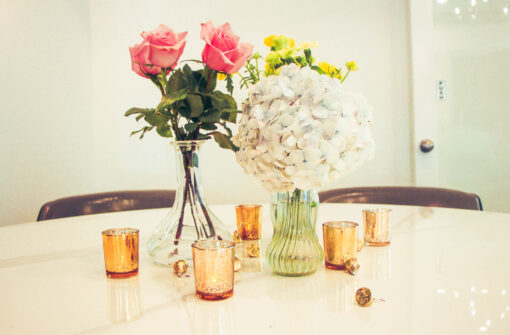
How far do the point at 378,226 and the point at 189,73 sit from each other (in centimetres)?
52

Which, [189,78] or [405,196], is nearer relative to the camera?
[189,78]

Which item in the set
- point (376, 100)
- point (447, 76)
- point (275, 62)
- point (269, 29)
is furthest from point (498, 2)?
point (275, 62)

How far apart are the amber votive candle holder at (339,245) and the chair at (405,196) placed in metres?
0.95

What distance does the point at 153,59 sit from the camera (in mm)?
675

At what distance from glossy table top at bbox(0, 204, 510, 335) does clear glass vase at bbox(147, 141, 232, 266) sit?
0.13 feet

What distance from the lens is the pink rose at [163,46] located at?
661 millimetres

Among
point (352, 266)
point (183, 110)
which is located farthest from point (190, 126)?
point (352, 266)

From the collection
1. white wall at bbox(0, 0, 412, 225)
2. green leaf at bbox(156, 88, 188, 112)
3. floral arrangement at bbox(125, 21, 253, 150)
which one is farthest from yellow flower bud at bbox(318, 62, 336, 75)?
white wall at bbox(0, 0, 412, 225)

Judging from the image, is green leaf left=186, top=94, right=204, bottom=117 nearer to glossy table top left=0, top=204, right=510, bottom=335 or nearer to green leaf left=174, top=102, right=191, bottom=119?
green leaf left=174, top=102, right=191, bottom=119

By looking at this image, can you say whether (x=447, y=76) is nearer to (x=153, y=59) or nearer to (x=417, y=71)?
(x=417, y=71)

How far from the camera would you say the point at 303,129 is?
1.90 ft

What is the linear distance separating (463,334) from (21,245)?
3.18ft

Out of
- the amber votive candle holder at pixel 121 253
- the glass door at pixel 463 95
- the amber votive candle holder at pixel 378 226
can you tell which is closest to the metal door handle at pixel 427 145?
the glass door at pixel 463 95

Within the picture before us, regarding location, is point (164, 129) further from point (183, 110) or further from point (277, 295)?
point (277, 295)
